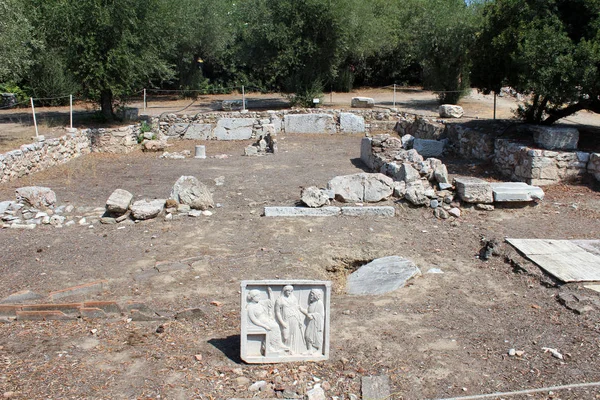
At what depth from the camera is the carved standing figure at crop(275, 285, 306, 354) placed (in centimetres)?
579

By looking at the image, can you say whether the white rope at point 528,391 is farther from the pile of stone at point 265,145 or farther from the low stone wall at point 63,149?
the pile of stone at point 265,145

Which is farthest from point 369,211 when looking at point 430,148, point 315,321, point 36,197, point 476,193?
point 430,148

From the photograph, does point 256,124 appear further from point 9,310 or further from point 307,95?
point 9,310

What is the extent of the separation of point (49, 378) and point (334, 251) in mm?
5057

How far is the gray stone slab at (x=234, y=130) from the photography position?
22297 millimetres

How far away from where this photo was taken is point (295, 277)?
8219mm

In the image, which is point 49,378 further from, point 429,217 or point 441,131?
point 441,131

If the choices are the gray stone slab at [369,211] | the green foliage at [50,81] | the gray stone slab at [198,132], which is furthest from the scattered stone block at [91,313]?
the green foliage at [50,81]

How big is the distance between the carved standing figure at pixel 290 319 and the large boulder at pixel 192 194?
19.8 feet

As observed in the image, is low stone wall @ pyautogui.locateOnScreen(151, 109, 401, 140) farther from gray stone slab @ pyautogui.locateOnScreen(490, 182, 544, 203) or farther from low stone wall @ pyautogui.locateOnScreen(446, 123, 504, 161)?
gray stone slab @ pyautogui.locateOnScreen(490, 182, 544, 203)

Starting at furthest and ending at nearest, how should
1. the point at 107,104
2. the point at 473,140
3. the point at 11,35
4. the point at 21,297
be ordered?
the point at 107,104, the point at 473,140, the point at 11,35, the point at 21,297

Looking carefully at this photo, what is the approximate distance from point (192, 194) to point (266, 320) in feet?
20.2

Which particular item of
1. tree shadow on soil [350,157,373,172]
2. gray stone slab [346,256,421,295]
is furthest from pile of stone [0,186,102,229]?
tree shadow on soil [350,157,373,172]

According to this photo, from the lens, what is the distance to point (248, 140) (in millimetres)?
22141
